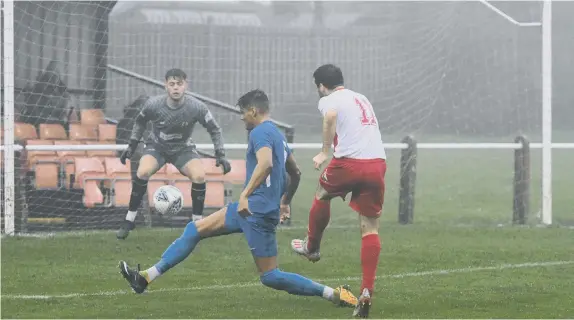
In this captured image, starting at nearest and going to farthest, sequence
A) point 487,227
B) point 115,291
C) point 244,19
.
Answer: point 115,291, point 487,227, point 244,19

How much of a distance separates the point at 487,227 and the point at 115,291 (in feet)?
25.7

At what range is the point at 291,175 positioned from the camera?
9.44 metres

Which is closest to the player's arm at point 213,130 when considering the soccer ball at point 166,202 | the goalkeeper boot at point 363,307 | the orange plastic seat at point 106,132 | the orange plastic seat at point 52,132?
the soccer ball at point 166,202

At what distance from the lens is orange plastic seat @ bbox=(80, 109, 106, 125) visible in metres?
18.5

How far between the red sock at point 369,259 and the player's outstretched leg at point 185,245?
100 cm

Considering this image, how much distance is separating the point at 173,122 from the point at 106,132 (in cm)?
387

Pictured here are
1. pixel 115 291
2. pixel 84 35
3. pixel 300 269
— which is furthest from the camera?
pixel 84 35

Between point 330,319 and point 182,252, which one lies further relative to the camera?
point 182,252

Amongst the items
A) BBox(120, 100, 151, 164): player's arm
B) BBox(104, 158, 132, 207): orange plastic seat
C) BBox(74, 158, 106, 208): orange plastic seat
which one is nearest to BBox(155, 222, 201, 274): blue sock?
BBox(120, 100, 151, 164): player's arm

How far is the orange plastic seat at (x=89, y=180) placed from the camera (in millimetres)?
16766

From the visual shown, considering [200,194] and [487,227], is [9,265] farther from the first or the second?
[487,227]

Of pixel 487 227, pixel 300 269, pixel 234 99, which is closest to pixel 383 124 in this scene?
pixel 234 99

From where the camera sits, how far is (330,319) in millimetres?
8852

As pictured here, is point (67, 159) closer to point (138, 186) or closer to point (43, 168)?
point (43, 168)
